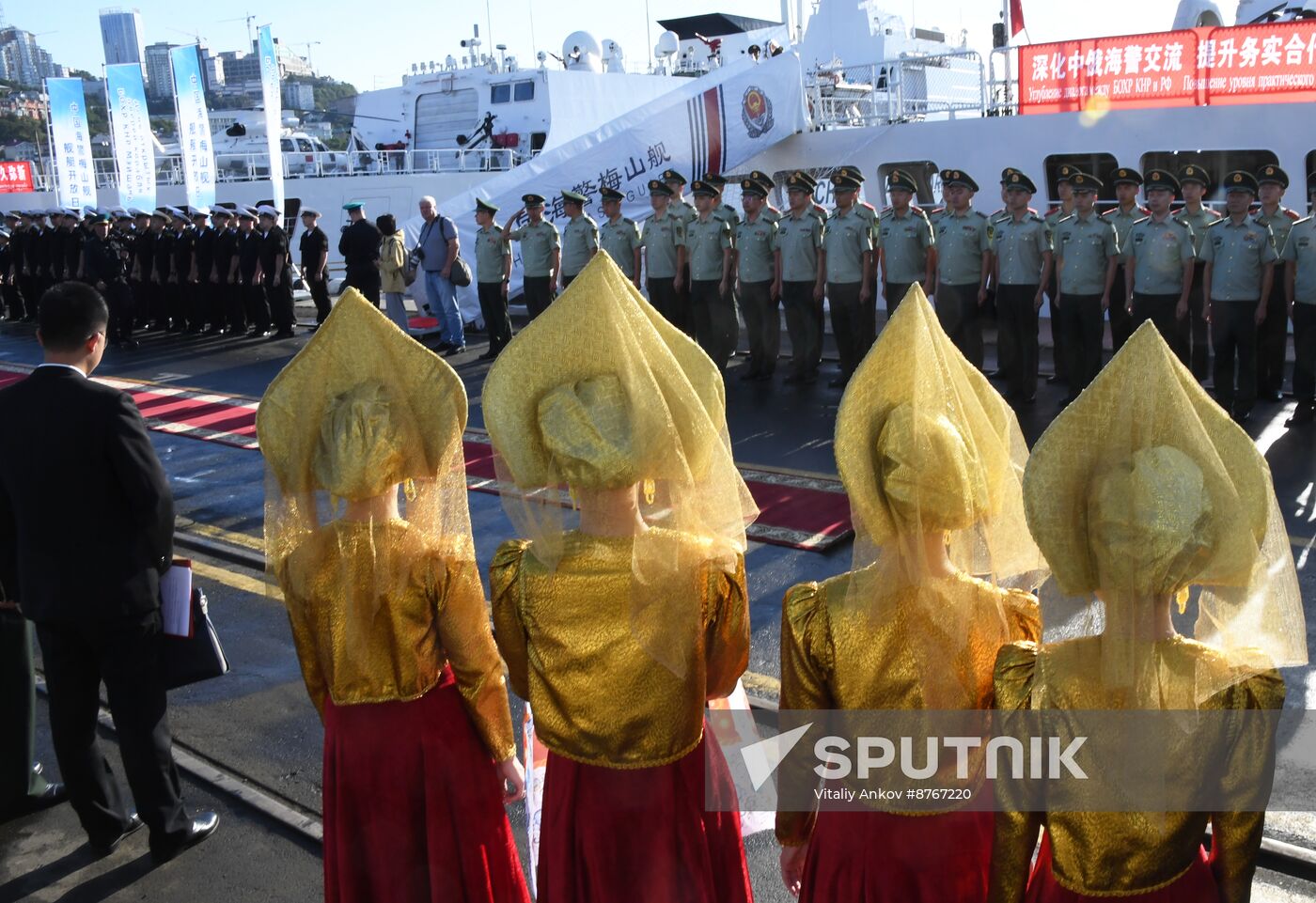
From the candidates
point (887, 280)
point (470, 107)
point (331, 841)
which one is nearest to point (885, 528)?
point (331, 841)

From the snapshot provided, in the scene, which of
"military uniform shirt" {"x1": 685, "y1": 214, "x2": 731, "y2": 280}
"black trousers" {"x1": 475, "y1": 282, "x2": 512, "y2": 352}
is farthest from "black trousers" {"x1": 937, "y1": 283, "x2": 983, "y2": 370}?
"black trousers" {"x1": 475, "y1": 282, "x2": 512, "y2": 352}

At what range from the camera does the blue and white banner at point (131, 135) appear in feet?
63.6

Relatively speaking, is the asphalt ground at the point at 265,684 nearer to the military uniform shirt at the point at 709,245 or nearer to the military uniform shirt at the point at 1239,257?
the military uniform shirt at the point at 1239,257

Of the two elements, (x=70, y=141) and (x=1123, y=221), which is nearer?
(x=1123, y=221)

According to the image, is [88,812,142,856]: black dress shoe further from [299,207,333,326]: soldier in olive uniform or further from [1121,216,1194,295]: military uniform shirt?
[299,207,333,326]: soldier in olive uniform

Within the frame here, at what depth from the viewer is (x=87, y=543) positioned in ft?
9.95

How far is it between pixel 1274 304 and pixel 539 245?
668 cm

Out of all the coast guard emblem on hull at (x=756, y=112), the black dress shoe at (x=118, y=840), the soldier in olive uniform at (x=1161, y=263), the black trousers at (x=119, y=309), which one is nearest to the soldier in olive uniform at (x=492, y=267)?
the coast guard emblem on hull at (x=756, y=112)

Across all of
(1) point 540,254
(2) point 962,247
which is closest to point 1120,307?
(2) point 962,247

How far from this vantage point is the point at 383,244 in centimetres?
1246

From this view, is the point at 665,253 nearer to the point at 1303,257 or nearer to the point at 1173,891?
the point at 1303,257

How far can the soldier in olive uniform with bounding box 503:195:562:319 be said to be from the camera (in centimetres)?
1128

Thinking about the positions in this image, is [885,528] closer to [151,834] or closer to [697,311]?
[151,834]

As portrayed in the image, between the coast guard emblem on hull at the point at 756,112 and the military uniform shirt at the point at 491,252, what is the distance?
3.65m
